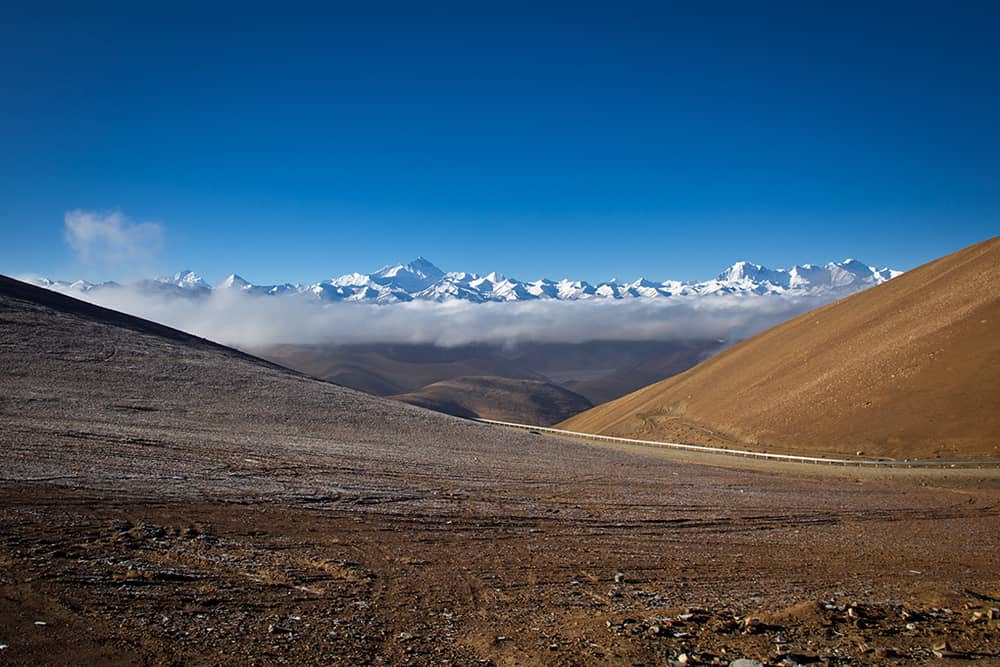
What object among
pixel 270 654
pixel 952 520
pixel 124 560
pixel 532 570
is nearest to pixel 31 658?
pixel 270 654

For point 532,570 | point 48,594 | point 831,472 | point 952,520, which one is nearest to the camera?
point 48,594

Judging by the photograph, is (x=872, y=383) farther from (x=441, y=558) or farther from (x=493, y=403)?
(x=493, y=403)

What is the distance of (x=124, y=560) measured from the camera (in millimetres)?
9672

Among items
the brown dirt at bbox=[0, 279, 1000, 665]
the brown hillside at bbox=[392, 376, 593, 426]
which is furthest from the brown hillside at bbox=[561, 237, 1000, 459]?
the brown hillside at bbox=[392, 376, 593, 426]

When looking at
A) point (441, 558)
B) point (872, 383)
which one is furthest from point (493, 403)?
point (441, 558)

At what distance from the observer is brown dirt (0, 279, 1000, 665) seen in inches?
304

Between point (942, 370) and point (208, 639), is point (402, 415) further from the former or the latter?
point (942, 370)

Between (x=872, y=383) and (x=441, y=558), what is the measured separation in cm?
4185

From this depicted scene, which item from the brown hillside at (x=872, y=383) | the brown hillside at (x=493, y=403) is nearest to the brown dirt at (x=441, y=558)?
the brown hillside at (x=872, y=383)

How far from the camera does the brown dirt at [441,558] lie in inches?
304

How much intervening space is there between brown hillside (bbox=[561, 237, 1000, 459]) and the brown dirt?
11443mm

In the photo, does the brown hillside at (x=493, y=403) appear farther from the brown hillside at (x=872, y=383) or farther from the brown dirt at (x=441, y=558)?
the brown dirt at (x=441, y=558)

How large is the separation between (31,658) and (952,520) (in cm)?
2252

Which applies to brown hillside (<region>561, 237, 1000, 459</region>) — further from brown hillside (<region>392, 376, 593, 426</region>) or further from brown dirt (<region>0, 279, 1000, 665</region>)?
brown hillside (<region>392, 376, 593, 426</region>)
